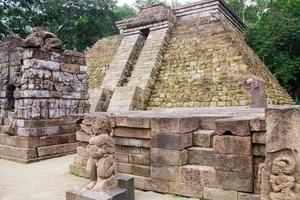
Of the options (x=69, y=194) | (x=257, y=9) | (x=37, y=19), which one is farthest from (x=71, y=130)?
(x=257, y=9)

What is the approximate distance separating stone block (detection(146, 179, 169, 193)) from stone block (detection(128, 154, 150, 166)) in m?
0.30

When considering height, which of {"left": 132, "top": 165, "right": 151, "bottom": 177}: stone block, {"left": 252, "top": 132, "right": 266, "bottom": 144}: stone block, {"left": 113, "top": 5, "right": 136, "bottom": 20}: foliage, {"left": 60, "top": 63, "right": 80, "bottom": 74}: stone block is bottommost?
{"left": 132, "top": 165, "right": 151, "bottom": 177}: stone block

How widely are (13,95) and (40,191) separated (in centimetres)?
444

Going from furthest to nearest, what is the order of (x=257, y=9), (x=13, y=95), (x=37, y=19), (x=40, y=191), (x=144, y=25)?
(x=257, y=9) < (x=37, y=19) < (x=144, y=25) < (x=13, y=95) < (x=40, y=191)

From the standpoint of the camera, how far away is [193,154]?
4.28m

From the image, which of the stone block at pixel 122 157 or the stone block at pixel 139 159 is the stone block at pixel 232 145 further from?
the stone block at pixel 122 157

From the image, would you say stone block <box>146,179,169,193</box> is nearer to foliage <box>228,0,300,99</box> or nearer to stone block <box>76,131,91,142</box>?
stone block <box>76,131,91,142</box>

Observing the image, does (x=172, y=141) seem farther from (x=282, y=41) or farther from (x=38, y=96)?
(x=282, y=41)

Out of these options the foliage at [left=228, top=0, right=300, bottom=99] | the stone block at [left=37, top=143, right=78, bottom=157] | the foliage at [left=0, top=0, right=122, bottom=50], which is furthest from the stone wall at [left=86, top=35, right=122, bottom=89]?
the foliage at [left=228, top=0, right=300, bottom=99]

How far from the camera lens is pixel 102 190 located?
3.61 m

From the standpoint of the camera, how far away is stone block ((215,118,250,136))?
3.68m

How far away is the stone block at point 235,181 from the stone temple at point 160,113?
0.01 metres

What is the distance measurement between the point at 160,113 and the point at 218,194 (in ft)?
8.93

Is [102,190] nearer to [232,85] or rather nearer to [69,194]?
[69,194]
